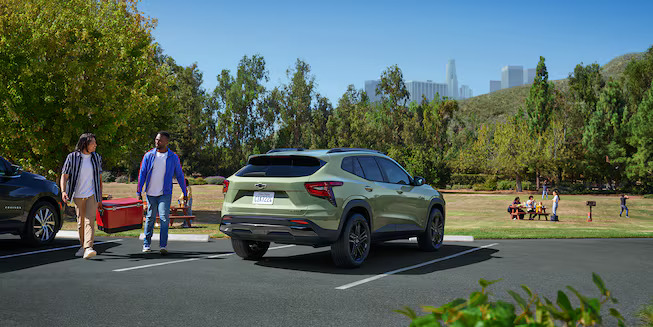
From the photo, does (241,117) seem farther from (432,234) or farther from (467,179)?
(432,234)

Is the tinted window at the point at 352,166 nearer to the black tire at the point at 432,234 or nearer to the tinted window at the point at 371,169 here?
the tinted window at the point at 371,169

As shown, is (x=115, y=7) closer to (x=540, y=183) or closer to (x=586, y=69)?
(x=540, y=183)

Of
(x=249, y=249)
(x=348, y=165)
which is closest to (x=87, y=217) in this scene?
(x=249, y=249)

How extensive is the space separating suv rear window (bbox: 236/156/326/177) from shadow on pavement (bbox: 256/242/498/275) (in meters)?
1.47

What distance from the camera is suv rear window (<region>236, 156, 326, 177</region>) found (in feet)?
27.5

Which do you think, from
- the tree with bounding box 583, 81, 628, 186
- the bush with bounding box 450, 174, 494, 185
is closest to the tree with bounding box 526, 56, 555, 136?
the tree with bounding box 583, 81, 628, 186

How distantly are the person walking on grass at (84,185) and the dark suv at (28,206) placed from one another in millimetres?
1735

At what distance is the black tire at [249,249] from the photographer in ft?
30.8

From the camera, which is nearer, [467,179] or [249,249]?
[249,249]

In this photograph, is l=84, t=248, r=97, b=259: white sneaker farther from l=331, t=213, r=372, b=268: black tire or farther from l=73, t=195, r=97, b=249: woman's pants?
l=331, t=213, r=372, b=268: black tire

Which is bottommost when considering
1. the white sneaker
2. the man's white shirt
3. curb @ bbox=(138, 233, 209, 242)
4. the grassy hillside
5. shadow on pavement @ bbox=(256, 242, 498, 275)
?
shadow on pavement @ bbox=(256, 242, 498, 275)

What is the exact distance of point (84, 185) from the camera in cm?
922

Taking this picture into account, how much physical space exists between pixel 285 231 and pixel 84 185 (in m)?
3.73

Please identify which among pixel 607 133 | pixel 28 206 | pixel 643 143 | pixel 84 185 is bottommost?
pixel 28 206
